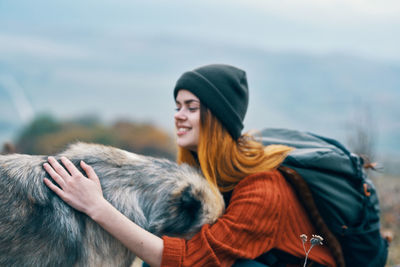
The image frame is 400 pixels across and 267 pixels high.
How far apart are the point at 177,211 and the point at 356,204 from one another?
3.25 ft

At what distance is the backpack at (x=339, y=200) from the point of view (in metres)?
2.03

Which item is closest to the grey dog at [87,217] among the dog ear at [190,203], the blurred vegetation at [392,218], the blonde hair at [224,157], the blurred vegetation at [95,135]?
the dog ear at [190,203]

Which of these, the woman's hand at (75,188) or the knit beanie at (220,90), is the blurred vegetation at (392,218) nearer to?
the knit beanie at (220,90)

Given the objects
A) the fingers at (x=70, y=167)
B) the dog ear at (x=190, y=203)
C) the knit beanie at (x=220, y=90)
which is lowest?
the dog ear at (x=190, y=203)

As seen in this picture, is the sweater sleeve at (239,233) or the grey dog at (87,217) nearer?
the grey dog at (87,217)

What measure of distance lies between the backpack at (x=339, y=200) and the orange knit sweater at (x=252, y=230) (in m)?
0.08

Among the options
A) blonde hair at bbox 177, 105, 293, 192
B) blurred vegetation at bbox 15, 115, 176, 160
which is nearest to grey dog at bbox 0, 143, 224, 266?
blonde hair at bbox 177, 105, 293, 192

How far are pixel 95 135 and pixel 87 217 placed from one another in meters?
11.4

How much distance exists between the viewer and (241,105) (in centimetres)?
226

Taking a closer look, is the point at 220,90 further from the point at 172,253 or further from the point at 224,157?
the point at 172,253

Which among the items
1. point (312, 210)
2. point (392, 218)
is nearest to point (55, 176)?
point (312, 210)

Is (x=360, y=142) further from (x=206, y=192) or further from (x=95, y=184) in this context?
(x=95, y=184)

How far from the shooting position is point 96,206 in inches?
65.9

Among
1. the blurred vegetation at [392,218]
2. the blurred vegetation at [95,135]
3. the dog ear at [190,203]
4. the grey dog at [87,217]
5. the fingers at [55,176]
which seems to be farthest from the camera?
the blurred vegetation at [95,135]
